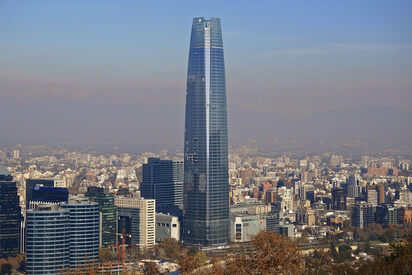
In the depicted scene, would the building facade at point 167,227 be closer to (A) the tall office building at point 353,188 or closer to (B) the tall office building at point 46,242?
(B) the tall office building at point 46,242

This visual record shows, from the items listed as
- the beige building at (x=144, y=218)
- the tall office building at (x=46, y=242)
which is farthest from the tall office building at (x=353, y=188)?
the tall office building at (x=46, y=242)

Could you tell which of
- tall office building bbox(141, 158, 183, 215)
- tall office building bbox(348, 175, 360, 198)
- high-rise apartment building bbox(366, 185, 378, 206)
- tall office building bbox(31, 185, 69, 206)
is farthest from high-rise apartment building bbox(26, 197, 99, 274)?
tall office building bbox(348, 175, 360, 198)

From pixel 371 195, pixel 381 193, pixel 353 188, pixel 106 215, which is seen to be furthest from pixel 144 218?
pixel 381 193

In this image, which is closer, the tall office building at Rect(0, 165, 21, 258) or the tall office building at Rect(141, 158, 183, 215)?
the tall office building at Rect(0, 165, 21, 258)

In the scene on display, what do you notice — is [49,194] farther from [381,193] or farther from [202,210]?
[381,193]

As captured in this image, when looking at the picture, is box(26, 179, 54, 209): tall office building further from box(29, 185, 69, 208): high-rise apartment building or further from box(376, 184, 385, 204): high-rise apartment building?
box(376, 184, 385, 204): high-rise apartment building

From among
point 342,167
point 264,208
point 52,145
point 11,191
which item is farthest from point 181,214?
point 342,167

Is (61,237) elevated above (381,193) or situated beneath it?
situated beneath
